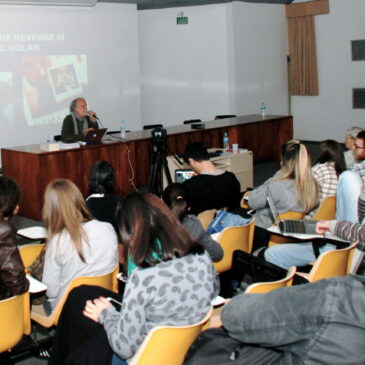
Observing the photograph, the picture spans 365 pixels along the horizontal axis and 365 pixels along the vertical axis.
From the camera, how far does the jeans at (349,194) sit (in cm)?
362

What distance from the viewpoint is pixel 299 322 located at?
119cm

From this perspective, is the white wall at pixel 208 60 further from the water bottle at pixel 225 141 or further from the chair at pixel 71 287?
the chair at pixel 71 287

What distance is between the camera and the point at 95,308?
2416mm

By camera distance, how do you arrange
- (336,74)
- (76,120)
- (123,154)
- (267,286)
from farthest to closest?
(336,74), (76,120), (123,154), (267,286)

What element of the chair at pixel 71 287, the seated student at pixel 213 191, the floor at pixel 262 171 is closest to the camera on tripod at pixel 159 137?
the floor at pixel 262 171

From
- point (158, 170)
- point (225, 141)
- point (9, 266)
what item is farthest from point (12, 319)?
point (225, 141)

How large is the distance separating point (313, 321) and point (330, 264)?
1995 millimetres

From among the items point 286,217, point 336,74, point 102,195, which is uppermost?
point 336,74

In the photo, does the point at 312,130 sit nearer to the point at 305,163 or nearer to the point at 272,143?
the point at 272,143

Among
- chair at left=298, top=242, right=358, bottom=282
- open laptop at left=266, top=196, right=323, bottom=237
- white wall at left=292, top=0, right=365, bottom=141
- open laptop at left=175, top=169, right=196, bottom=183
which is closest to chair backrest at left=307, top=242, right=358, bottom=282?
chair at left=298, top=242, right=358, bottom=282

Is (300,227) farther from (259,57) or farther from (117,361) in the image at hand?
(259,57)

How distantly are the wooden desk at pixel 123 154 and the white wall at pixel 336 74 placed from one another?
2371 mm

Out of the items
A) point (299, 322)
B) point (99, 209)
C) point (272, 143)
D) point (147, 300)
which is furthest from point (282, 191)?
point (272, 143)

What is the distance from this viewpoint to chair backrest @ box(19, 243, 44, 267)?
11.6ft
